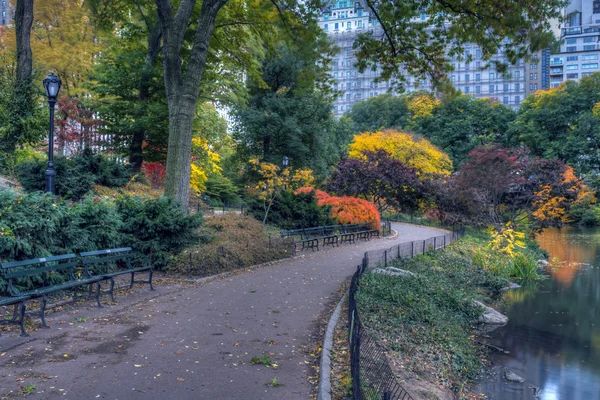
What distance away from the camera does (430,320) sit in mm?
10570

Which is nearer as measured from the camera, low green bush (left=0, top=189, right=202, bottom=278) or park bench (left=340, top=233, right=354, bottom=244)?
low green bush (left=0, top=189, right=202, bottom=278)

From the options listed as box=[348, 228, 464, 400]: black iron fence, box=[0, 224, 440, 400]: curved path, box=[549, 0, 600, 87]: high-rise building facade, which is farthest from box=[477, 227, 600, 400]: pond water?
box=[549, 0, 600, 87]: high-rise building facade

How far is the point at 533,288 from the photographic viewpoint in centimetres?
1838

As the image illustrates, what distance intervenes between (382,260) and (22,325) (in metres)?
11.4

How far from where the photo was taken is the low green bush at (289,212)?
22.2 meters

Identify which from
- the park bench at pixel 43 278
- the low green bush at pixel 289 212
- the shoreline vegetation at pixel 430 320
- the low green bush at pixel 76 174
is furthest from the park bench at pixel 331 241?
the park bench at pixel 43 278

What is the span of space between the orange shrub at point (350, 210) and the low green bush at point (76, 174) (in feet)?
32.6

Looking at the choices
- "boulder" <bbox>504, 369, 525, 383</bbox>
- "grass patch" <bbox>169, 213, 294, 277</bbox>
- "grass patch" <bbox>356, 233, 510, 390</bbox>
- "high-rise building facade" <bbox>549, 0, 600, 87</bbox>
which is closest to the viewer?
"grass patch" <bbox>356, 233, 510, 390</bbox>

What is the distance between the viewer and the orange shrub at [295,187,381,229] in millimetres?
24611

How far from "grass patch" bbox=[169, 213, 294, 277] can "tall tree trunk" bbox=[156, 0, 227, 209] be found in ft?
5.68

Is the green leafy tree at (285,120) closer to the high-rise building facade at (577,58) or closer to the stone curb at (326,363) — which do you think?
the stone curb at (326,363)

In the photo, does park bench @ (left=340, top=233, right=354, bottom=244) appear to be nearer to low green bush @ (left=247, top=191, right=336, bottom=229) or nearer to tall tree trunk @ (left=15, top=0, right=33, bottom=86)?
low green bush @ (left=247, top=191, right=336, bottom=229)

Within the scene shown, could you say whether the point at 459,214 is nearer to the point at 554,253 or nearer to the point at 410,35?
the point at 554,253

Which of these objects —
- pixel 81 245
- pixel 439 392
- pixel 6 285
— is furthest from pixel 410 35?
pixel 6 285
